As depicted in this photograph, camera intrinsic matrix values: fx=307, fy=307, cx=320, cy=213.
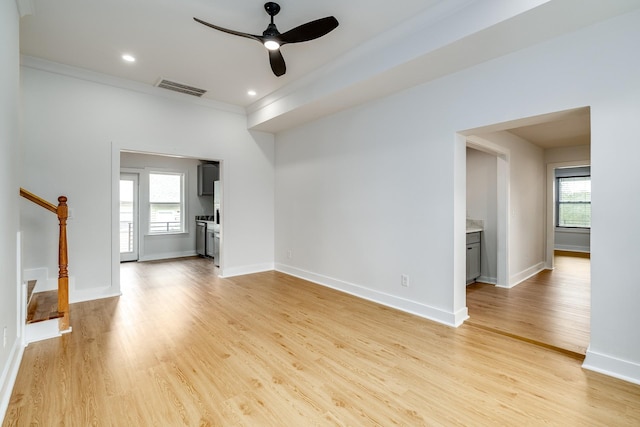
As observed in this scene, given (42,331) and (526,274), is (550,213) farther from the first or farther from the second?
(42,331)

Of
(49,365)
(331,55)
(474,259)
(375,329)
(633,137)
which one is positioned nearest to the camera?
(633,137)

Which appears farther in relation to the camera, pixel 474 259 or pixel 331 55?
pixel 474 259

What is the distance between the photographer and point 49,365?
2414 mm

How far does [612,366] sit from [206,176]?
7541mm

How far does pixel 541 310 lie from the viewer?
367 centimetres

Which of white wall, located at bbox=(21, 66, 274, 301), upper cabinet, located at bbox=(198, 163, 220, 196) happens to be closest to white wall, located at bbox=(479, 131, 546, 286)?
white wall, located at bbox=(21, 66, 274, 301)

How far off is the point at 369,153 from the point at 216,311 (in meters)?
2.76

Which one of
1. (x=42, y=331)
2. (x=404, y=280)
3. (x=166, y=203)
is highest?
(x=166, y=203)

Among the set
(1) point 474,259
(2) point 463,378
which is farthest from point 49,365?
(1) point 474,259

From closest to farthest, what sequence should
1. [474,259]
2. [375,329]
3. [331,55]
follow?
1. [375,329]
2. [331,55]
3. [474,259]

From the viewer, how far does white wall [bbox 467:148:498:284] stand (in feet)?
16.5

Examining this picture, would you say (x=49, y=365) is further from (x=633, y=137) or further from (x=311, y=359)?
(x=633, y=137)

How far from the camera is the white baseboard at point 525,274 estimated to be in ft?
15.9

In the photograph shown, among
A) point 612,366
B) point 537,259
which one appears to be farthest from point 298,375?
point 537,259
